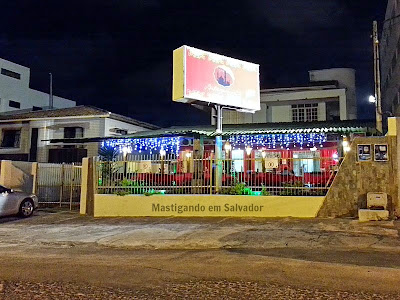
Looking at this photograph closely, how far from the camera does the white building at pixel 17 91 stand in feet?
A: 148

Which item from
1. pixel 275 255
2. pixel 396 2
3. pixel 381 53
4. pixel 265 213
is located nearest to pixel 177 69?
pixel 265 213

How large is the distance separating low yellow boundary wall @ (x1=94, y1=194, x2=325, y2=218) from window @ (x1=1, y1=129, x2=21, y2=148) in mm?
17621

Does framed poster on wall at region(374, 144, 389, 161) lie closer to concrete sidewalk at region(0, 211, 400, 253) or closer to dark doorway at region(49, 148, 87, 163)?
concrete sidewalk at region(0, 211, 400, 253)

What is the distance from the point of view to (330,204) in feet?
39.1

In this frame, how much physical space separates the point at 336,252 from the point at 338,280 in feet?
7.47

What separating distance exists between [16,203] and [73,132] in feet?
45.4

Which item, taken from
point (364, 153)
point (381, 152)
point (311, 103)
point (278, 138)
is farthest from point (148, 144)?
point (311, 103)

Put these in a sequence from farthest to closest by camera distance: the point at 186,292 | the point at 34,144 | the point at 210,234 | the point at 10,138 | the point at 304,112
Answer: the point at 10,138
the point at 304,112
the point at 34,144
the point at 210,234
the point at 186,292

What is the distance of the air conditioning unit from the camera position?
11016 millimetres

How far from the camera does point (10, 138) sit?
2941 cm

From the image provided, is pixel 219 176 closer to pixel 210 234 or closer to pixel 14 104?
pixel 210 234

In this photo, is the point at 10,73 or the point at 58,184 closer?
the point at 58,184

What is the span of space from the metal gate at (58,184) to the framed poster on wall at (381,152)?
39.0ft

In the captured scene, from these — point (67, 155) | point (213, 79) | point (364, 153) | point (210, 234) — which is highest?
point (213, 79)
